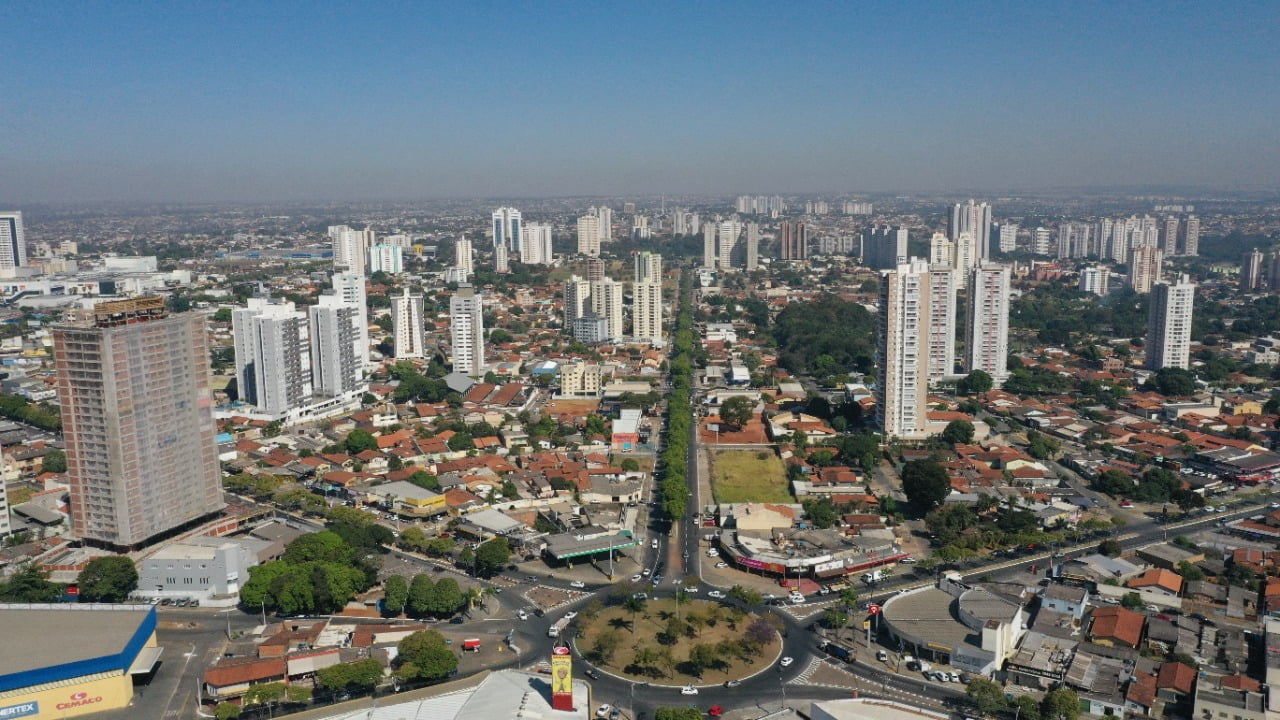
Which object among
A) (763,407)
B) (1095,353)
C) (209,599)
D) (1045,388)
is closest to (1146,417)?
(1045,388)

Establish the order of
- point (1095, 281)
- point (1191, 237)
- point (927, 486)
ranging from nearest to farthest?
point (927, 486)
point (1095, 281)
point (1191, 237)

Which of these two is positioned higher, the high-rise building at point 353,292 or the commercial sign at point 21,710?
the high-rise building at point 353,292

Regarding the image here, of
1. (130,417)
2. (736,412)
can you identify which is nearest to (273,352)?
(130,417)

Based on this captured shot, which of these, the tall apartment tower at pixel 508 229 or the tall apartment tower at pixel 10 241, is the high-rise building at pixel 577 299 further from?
the tall apartment tower at pixel 10 241

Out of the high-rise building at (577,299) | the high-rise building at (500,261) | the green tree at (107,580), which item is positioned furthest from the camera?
the high-rise building at (500,261)

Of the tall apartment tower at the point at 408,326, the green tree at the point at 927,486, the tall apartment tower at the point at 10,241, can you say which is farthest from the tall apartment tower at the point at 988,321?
the tall apartment tower at the point at 10,241

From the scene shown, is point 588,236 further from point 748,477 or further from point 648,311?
point 748,477
